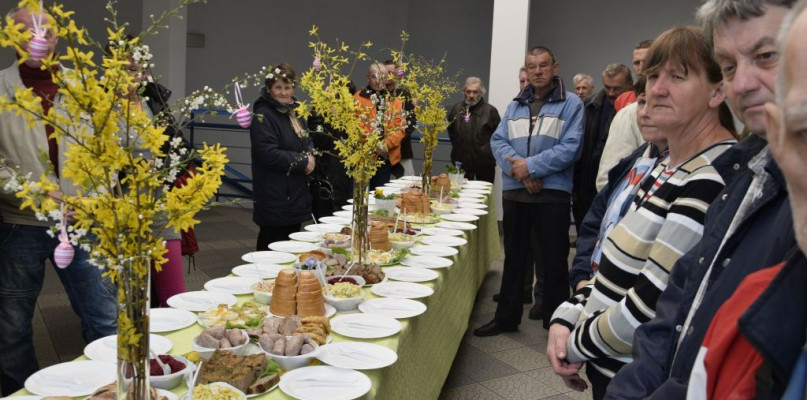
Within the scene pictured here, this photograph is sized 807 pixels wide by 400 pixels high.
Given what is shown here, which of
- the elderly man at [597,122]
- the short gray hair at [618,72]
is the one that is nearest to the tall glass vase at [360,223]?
the elderly man at [597,122]

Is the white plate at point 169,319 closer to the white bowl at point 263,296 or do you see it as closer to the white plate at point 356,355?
the white bowl at point 263,296

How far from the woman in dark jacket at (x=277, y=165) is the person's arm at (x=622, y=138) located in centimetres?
164

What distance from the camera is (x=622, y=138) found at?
354 centimetres

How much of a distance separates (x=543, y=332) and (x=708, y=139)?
2.67 meters

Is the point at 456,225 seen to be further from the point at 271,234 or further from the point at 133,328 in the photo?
the point at 133,328

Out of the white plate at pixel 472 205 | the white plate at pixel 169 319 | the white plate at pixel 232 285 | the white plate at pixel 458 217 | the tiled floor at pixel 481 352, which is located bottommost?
the tiled floor at pixel 481 352

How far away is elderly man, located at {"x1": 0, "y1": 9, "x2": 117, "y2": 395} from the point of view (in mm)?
2250

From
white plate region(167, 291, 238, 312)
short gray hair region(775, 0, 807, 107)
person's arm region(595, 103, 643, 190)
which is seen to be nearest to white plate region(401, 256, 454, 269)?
white plate region(167, 291, 238, 312)

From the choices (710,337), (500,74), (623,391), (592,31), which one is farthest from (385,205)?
(592,31)

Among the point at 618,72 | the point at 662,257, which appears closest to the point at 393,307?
the point at 662,257

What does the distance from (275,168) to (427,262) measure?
4.90 ft

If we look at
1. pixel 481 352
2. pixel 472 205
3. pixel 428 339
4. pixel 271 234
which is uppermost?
pixel 472 205

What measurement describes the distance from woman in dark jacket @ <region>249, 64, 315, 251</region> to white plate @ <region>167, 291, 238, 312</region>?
6.07 feet

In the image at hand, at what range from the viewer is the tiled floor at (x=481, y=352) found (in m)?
3.12
